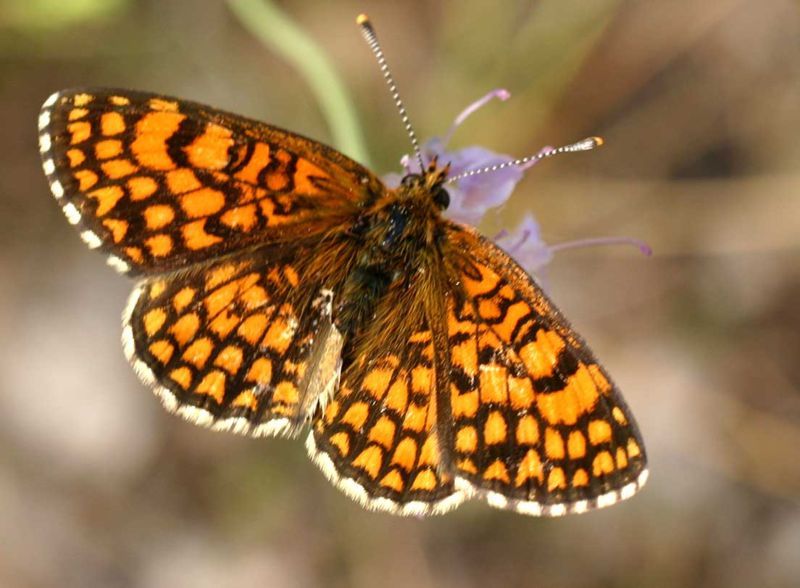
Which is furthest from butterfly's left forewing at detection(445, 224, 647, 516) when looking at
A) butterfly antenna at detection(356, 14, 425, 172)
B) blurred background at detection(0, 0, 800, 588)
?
blurred background at detection(0, 0, 800, 588)

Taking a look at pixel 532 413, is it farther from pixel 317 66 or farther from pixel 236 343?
pixel 317 66

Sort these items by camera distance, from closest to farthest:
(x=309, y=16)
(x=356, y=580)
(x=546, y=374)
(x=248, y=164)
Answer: (x=546, y=374)
(x=248, y=164)
(x=356, y=580)
(x=309, y=16)

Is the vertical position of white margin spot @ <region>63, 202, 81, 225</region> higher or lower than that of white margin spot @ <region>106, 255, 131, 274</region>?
higher

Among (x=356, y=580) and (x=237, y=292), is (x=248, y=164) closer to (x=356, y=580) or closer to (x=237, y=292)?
(x=237, y=292)

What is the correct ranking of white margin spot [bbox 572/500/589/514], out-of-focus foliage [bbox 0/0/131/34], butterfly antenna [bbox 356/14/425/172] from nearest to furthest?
white margin spot [bbox 572/500/589/514], butterfly antenna [bbox 356/14/425/172], out-of-focus foliage [bbox 0/0/131/34]

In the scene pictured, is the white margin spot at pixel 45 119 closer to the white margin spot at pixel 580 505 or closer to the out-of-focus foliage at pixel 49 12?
the white margin spot at pixel 580 505

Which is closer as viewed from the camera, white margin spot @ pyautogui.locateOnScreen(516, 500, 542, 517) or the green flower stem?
white margin spot @ pyautogui.locateOnScreen(516, 500, 542, 517)

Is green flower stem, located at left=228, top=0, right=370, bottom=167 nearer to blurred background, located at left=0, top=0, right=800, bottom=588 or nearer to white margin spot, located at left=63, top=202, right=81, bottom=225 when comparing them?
blurred background, located at left=0, top=0, right=800, bottom=588

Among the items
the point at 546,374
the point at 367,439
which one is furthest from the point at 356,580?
the point at 546,374
